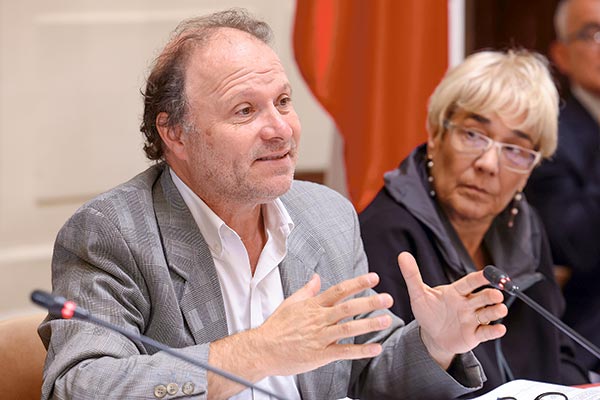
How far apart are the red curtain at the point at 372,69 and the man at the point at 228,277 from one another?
124cm

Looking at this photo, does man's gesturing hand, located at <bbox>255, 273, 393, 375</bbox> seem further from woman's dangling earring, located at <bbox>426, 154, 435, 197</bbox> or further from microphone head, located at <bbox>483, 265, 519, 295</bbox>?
woman's dangling earring, located at <bbox>426, 154, 435, 197</bbox>

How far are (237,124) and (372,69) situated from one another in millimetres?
1480

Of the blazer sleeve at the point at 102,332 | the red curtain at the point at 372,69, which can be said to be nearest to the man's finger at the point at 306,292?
the blazer sleeve at the point at 102,332

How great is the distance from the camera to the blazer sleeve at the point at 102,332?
1628 millimetres

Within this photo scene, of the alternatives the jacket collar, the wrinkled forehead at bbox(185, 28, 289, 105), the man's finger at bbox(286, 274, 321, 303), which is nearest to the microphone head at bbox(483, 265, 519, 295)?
the man's finger at bbox(286, 274, 321, 303)

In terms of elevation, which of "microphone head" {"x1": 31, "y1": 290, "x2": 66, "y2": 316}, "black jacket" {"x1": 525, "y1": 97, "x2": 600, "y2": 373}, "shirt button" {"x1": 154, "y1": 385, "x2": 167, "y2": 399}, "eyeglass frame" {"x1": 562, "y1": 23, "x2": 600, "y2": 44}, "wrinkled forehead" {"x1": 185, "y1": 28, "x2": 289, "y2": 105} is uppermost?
"wrinkled forehead" {"x1": 185, "y1": 28, "x2": 289, "y2": 105}

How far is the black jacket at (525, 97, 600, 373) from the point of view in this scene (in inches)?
133

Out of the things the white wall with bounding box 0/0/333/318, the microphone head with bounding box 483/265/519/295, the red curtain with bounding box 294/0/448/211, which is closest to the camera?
the microphone head with bounding box 483/265/519/295

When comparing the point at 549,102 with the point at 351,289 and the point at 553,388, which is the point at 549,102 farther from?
the point at 351,289

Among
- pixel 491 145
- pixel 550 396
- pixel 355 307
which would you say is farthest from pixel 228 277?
pixel 491 145

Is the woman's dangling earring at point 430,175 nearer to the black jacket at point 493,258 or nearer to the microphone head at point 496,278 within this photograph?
the black jacket at point 493,258

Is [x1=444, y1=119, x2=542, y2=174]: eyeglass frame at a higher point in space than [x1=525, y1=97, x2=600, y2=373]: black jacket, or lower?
higher

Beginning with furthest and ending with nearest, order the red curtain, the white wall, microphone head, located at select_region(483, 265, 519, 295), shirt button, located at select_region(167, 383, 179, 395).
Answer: the white wall < the red curtain < microphone head, located at select_region(483, 265, 519, 295) < shirt button, located at select_region(167, 383, 179, 395)

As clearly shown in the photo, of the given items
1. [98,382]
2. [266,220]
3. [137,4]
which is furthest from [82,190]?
[98,382]
